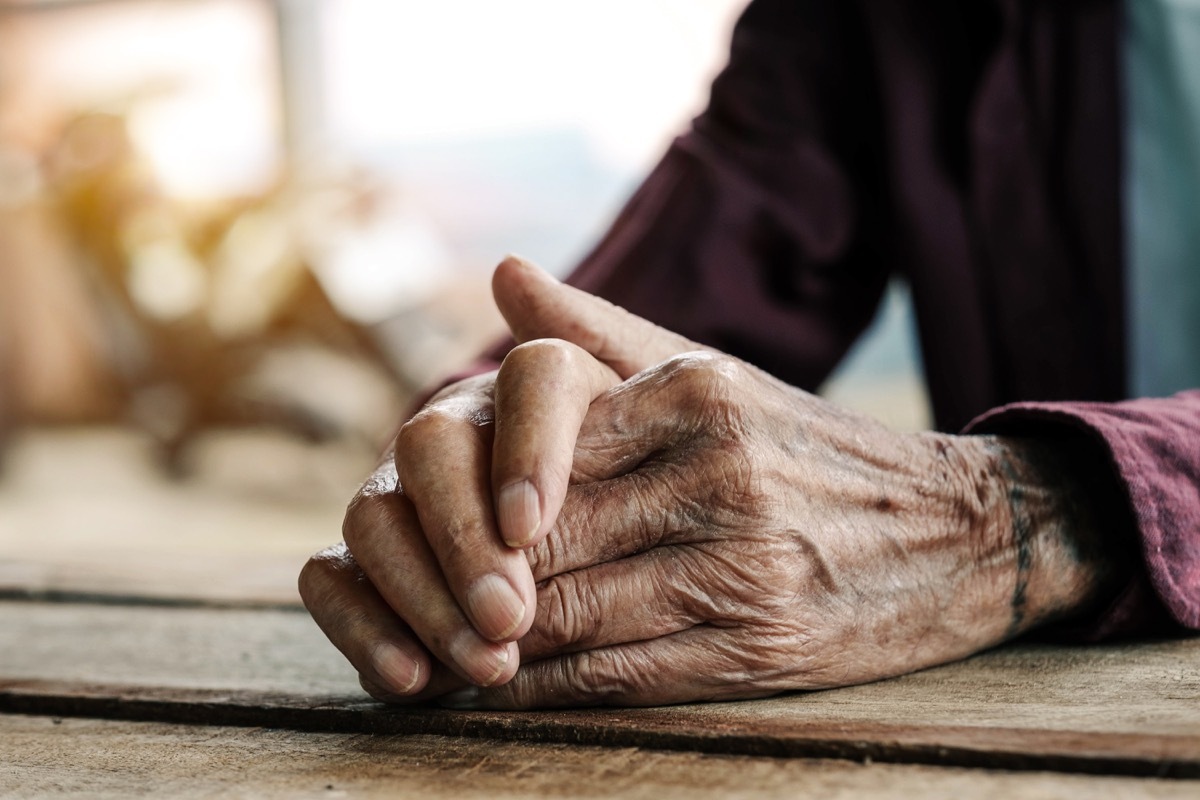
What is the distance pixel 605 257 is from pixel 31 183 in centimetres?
465

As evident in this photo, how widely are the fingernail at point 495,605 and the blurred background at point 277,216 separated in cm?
285

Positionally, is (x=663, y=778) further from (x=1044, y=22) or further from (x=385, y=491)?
(x=1044, y=22)

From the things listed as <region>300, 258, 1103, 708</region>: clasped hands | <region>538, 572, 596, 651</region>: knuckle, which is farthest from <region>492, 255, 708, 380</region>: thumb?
<region>538, 572, 596, 651</region>: knuckle

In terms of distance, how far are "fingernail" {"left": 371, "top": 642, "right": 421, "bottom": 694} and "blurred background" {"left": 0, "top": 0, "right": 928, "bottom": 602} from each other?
2.81 metres

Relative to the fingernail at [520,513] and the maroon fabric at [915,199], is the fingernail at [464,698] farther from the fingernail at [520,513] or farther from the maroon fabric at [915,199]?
the maroon fabric at [915,199]

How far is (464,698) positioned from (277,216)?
4001 millimetres

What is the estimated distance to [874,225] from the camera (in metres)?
1.15

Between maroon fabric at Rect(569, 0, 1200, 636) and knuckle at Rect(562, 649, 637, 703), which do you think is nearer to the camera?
knuckle at Rect(562, 649, 637, 703)

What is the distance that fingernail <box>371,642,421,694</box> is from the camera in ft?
1.78

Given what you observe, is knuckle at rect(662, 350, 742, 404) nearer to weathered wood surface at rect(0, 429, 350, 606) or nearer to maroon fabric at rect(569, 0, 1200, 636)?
maroon fabric at rect(569, 0, 1200, 636)

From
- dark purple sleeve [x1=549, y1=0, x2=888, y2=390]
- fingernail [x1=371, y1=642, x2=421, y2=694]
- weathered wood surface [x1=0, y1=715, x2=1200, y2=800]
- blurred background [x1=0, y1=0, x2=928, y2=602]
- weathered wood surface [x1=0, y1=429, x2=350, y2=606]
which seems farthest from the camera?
blurred background [x1=0, y1=0, x2=928, y2=602]

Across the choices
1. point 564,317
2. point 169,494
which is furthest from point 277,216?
point 564,317

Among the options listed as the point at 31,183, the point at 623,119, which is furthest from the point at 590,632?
the point at 31,183

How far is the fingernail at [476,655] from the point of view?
53 centimetres
